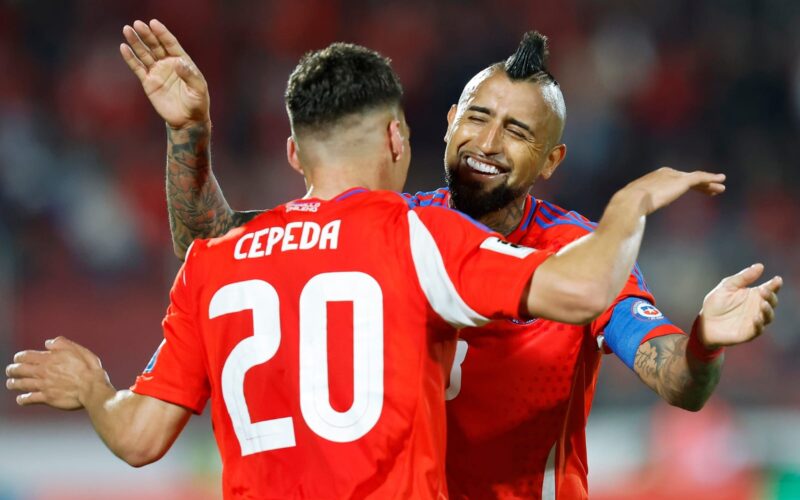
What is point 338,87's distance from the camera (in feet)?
9.98

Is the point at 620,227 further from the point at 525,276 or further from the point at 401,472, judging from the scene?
the point at 401,472

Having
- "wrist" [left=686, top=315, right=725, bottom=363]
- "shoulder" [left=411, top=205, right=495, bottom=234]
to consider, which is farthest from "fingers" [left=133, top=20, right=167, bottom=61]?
"wrist" [left=686, top=315, right=725, bottom=363]

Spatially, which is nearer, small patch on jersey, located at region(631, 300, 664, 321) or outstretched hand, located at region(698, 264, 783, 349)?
outstretched hand, located at region(698, 264, 783, 349)

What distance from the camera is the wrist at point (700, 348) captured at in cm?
314

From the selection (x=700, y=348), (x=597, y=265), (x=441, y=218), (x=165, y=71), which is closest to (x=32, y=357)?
(x=165, y=71)

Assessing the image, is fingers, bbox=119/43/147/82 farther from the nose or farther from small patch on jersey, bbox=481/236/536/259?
small patch on jersey, bbox=481/236/536/259

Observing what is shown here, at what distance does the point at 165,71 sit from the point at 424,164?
315 inches

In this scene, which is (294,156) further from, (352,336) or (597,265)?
(597,265)

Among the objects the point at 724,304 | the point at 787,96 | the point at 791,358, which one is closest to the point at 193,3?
the point at 787,96

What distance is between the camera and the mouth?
3926mm

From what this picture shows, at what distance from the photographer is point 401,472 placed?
2.80 m

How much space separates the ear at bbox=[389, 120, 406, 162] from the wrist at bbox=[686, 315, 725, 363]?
3.04ft

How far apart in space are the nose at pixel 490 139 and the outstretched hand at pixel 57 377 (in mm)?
1475

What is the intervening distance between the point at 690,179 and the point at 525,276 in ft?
1.58
